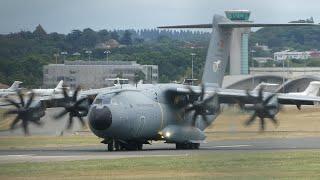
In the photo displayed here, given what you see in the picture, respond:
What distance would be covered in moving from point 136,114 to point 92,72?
8245 mm

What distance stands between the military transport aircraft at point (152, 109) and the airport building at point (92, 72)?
124 centimetres

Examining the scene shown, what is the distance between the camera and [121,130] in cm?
4319

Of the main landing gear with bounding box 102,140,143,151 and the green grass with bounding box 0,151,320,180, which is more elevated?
the green grass with bounding box 0,151,320,180

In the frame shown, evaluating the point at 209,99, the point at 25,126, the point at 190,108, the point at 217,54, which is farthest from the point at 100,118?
the point at 217,54

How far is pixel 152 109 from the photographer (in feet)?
149

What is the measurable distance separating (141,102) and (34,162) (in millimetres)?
12639

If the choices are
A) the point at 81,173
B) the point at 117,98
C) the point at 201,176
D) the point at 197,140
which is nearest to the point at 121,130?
the point at 117,98

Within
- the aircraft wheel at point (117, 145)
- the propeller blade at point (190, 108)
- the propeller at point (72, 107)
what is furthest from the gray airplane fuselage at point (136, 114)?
the propeller at point (72, 107)

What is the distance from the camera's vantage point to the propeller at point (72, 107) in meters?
45.7

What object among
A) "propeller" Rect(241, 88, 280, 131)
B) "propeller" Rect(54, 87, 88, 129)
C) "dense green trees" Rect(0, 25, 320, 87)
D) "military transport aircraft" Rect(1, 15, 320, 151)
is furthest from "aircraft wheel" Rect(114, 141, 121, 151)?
"propeller" Rect(241, 88, 280, 131)

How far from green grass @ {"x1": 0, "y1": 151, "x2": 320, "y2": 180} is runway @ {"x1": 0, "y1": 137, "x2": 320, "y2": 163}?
117cm

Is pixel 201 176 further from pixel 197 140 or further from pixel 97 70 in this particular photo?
pixel 97 70

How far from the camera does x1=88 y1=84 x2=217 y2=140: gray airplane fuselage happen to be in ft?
139

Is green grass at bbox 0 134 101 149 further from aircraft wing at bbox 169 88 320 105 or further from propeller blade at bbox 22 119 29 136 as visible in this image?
aircraft wing at bbox 169 88 320 105
